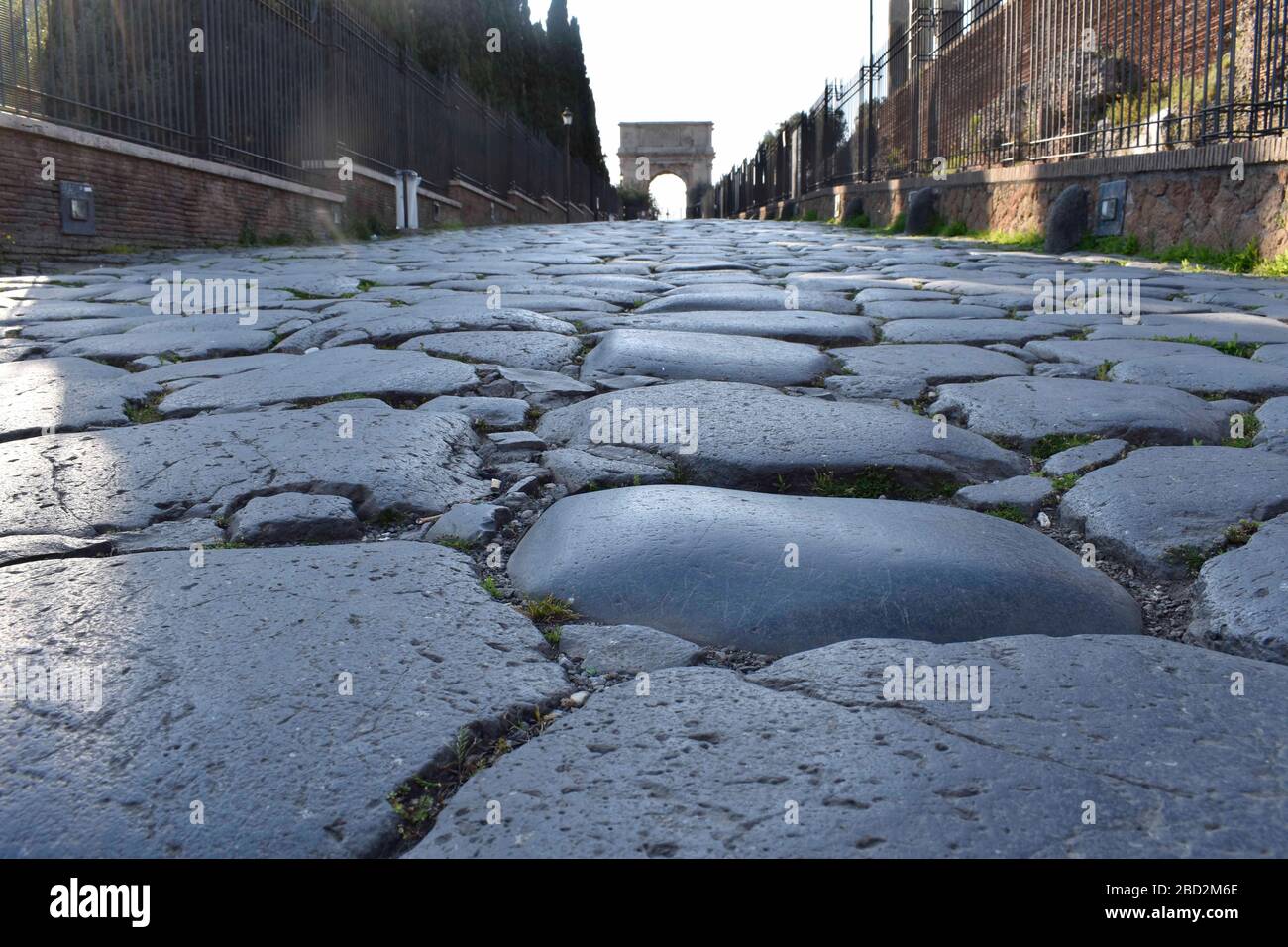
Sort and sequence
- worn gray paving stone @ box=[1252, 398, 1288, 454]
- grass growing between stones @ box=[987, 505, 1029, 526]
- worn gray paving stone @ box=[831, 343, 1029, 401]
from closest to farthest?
grass growing between stones @ box=[987, 505, 1029, 526] → worn gray paving stone @ box=[1252, 398, 1288, 454] → worn gray paving stone @ box=[831, 343, 1029, 401]

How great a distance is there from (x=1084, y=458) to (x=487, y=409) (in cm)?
121

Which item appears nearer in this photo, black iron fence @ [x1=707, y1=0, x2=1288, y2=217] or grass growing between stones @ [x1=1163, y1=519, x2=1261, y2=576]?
grass growing between stones @ [x1=1163, y1=519, x2=1261, y2=576]

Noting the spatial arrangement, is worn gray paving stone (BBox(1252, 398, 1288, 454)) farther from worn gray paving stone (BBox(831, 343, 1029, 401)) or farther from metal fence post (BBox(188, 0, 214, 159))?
metal fence post (BBox(188, 0, 214, 159))

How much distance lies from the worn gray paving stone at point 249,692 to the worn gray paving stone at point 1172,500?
36.0 inches

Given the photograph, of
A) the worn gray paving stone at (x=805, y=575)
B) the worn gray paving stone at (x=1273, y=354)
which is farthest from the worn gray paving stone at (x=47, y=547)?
the worn gray paving stone at (x=1273, y=354)

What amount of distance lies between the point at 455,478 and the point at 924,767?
1095 mm

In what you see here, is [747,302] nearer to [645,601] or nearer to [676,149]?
[645,601]

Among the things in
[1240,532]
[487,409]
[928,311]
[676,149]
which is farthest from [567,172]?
[1240,532]

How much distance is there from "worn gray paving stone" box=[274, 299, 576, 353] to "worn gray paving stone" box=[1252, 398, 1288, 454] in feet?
6.43

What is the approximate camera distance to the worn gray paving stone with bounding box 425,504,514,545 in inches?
62.4

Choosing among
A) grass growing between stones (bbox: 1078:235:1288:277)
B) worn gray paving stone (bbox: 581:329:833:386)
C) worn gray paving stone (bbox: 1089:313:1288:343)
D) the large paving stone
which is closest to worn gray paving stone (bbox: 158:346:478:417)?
worn gray paving stone (bbox: 581:329:833:386)

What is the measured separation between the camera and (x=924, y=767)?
953mm

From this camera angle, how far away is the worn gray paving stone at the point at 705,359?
8.71ft
